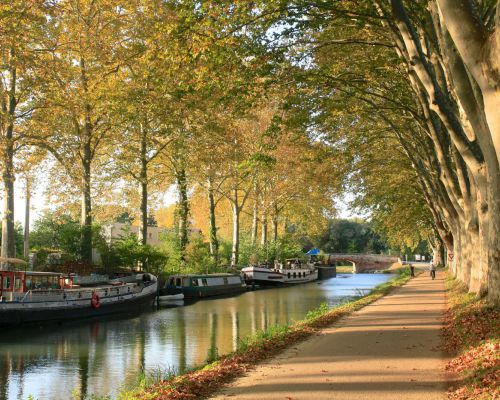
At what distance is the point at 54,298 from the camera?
1066 inches

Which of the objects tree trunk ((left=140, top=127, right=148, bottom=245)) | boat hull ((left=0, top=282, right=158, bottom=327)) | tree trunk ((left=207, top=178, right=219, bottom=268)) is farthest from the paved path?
tree trunk ((left=207, top=178, right=219, bottom=268))

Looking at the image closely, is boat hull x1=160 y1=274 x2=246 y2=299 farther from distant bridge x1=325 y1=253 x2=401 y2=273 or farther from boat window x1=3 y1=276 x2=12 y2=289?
distant bridge x1=325 y1=253 x2=401 y2=273

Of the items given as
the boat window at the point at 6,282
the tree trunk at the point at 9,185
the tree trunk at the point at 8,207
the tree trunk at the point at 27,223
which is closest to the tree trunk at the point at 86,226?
the tree trunk at the point at 27,223

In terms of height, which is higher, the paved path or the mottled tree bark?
the mottled tree bark

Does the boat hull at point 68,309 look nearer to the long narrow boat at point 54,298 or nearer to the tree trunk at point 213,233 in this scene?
the long narrow boat at point 54,298

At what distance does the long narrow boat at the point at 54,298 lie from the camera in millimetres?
25048

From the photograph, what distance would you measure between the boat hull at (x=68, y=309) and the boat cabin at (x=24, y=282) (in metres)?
1.09

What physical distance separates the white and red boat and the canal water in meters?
20.4

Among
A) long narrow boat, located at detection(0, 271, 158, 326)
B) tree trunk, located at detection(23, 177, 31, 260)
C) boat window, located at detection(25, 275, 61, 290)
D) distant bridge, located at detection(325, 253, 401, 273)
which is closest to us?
long narrow boat, located at detection(0, 271, 158, 326)

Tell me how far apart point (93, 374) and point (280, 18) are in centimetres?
1104

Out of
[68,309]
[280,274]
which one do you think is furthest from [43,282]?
[280,274]

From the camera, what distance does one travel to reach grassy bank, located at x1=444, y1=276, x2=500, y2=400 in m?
7.66

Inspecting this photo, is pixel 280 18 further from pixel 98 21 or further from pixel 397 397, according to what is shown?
pixel 98 21

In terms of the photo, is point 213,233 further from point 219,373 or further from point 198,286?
point 219,373
